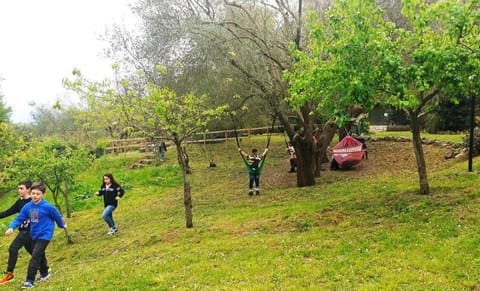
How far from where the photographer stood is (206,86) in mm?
11633

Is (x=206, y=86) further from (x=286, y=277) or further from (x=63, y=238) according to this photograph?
(x=286, y=277)

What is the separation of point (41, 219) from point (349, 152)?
1018 cm

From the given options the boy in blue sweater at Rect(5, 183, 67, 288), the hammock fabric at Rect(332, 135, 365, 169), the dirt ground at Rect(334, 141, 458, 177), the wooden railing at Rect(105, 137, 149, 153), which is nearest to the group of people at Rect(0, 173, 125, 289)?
the boy in blue sweater at Rect(5, 183, 67, 288)

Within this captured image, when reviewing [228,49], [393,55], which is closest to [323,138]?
[228,49]

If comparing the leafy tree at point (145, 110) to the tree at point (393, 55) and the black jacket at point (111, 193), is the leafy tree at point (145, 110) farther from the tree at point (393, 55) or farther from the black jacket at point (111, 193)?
the tree at point (393, 55)

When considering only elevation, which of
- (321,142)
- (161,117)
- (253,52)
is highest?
(253,52)

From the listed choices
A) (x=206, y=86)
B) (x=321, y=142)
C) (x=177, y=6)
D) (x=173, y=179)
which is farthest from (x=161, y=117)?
(x=173, y=179)

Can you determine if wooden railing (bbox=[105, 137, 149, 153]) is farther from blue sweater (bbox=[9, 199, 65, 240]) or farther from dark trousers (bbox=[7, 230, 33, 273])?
blue sweater (bbox=[9, 199, 65, 240])

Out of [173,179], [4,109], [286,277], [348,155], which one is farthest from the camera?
[4,109]

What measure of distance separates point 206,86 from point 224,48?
1.66 meters

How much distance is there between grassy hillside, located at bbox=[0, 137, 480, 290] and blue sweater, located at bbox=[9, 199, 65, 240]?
2.52ft

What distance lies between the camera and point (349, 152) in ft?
43.7

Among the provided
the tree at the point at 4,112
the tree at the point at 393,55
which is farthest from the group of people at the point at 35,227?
the tree at the point at 4,112

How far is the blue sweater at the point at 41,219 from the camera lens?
18.8 ft
